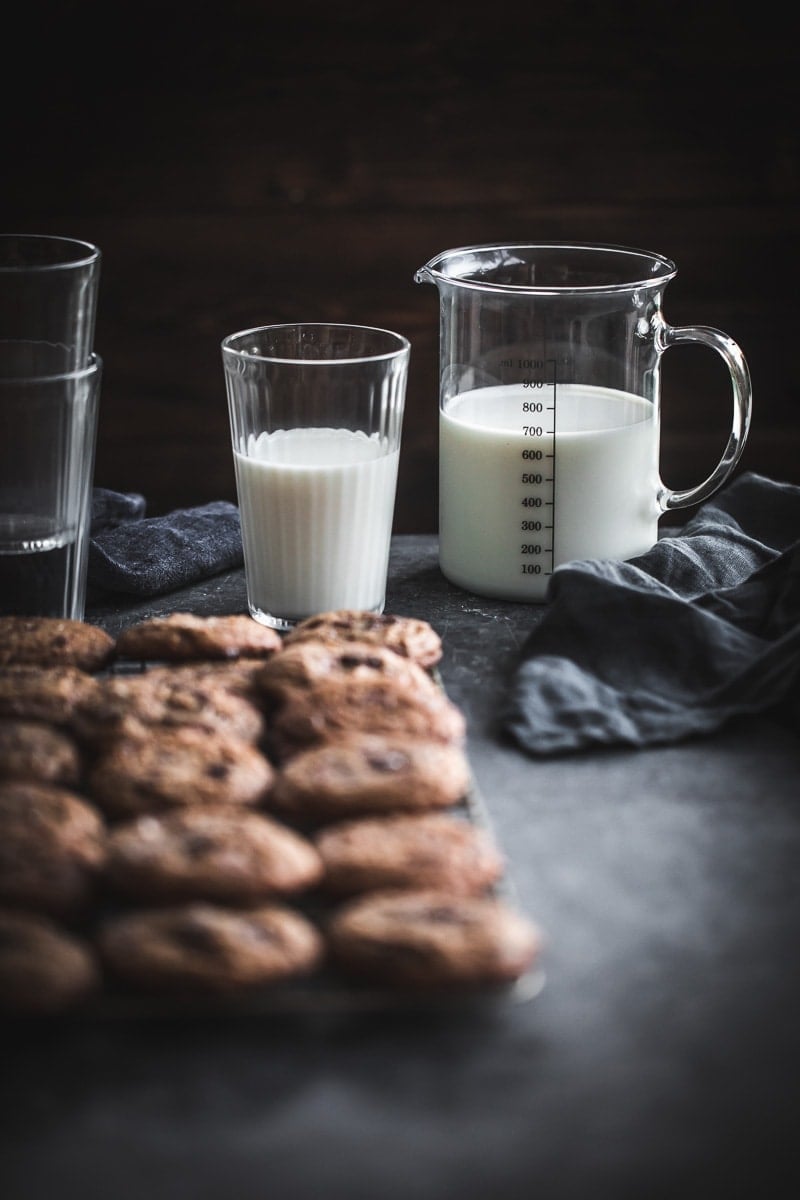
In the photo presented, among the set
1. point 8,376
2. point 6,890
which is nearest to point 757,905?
point 6,890

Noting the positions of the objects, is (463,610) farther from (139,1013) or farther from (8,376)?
(139,1013)

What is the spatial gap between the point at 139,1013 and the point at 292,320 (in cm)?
135

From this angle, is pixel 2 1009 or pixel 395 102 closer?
pixel 2 1009

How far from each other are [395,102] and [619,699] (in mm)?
1026

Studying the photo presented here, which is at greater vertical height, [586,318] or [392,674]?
[586,318]

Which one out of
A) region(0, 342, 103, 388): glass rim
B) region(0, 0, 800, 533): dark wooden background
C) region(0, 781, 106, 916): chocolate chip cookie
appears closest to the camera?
region(0, 781, 106, 916): chocolate chip cookie

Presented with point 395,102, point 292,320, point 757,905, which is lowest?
point 757,905

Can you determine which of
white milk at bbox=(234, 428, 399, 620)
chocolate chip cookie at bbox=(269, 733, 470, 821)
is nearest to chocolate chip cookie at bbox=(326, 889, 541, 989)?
chocolate chip cookie at bbox=(269, 733, 470, 821)

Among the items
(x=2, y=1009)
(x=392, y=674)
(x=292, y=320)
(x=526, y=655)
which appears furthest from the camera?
(x=292, y=320)

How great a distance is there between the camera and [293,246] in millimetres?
1775

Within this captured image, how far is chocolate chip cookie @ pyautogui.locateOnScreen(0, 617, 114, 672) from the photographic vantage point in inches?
37.4

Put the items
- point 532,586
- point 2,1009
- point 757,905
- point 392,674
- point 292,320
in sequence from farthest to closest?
point 292,320 → point 532,586 → point 392,674 → point 757,905 → point 2,1009

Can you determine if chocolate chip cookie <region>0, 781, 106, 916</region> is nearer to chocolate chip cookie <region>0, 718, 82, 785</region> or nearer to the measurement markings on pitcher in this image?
chocolate chip cookie <region>0, 718, 82, 785</region>

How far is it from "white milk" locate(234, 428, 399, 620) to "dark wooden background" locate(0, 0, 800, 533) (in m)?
0.74
